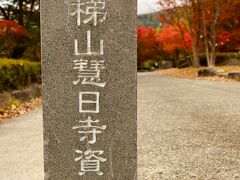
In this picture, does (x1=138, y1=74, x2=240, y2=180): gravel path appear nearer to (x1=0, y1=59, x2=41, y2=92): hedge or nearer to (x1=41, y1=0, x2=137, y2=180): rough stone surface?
(x1=41, y1=0, x2=137, y2=180): rough stone surface

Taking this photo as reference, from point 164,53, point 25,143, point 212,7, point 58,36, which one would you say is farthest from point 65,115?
point 164,53

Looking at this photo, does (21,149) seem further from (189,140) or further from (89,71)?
(89,71)

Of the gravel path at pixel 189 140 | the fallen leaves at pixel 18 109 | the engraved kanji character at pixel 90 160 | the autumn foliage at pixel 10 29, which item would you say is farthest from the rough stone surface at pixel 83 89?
the autumn foliage at pixel 10 29

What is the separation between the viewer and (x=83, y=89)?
3.21 meters

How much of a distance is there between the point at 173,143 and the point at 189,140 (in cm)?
32

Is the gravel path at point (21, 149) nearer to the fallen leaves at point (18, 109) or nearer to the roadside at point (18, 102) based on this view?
the fallen leaves at point (18, 109)

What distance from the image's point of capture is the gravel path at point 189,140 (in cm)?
490

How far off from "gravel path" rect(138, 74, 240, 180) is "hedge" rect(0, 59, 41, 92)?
3.56 metres

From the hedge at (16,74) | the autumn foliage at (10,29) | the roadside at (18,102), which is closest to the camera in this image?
the roadside at (18,102)

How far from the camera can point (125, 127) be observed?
3.27m

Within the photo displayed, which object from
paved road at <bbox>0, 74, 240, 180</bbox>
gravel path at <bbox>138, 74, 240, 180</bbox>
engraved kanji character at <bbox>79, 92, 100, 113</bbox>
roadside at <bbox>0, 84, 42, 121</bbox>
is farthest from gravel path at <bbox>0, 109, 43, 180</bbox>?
engraved kanji character at <bbox>79, 92, 100, 113</bbox>

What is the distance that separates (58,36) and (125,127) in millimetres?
805

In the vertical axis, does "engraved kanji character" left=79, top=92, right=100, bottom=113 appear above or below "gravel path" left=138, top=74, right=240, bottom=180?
above

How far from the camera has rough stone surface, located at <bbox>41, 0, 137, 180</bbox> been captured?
3.21 m
